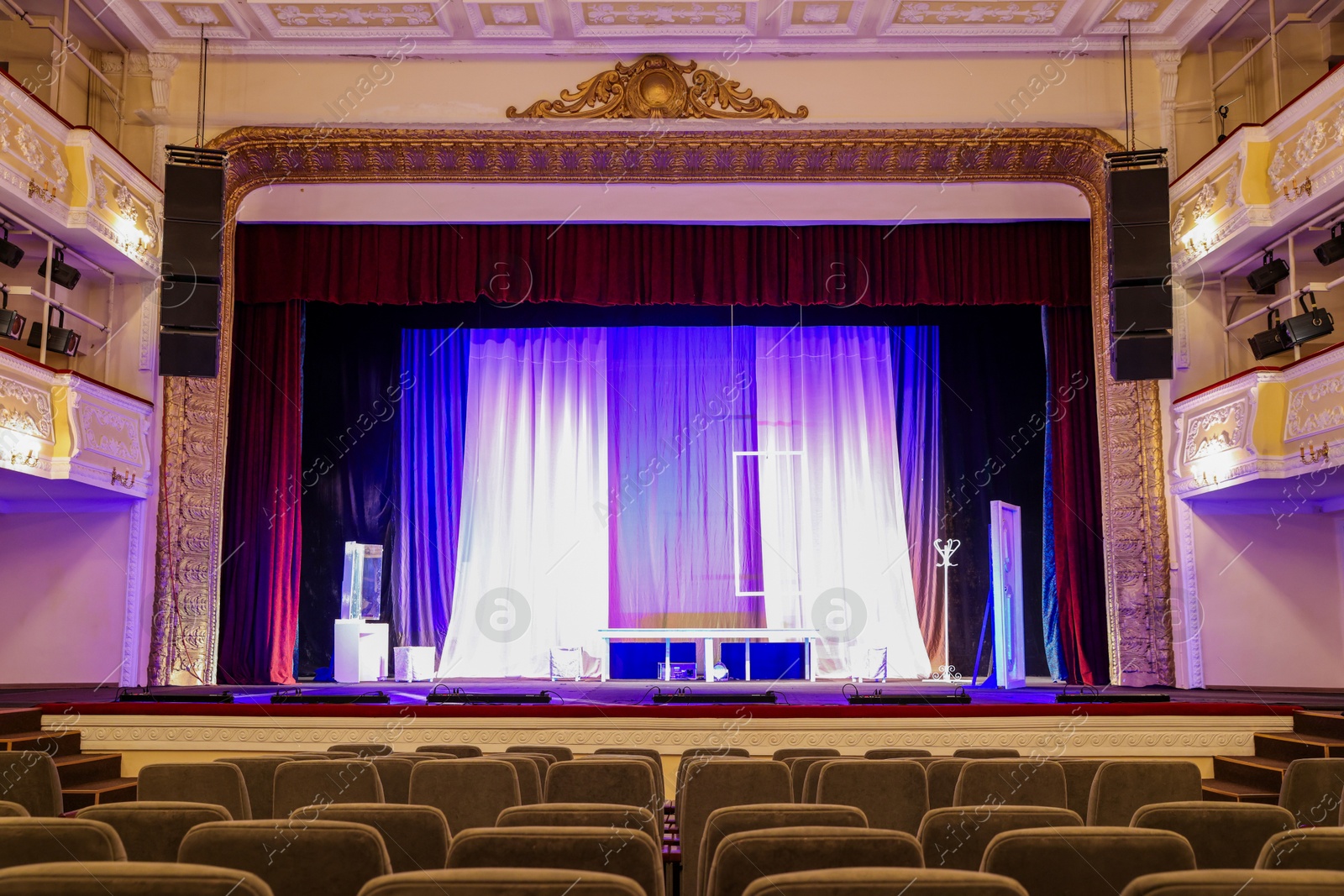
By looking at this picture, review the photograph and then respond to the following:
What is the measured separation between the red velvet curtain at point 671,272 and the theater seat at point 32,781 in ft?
23.7

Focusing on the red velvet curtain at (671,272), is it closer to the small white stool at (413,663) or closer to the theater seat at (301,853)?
the small white stool at (413,663)

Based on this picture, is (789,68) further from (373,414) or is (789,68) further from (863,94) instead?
(373,414)

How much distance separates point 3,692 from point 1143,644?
937cm

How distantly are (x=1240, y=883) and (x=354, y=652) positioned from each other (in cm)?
1005

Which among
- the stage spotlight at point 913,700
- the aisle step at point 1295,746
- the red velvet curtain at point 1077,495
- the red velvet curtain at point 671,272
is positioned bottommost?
the aisle step at point 1295,746

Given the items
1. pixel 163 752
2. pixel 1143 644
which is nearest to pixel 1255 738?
pixel 1143 644

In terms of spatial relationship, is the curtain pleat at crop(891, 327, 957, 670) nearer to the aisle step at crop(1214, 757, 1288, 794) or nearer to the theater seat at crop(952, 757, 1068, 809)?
the aisle step at crop(1214, 757, 1288, 794)

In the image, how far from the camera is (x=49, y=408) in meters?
8.45

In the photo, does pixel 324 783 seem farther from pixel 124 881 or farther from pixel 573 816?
pixel 124 881

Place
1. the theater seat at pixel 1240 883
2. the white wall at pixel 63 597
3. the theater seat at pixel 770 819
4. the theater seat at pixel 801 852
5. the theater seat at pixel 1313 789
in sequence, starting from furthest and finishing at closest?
the white wall at pixel 63 597 → the theater seat at pixel 1313 789 → the theater seat at pixel 770 819 → the theater seat at pixel 801 852 → the theater seat at pixel 1240 883

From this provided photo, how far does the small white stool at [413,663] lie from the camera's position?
1155 centimetres

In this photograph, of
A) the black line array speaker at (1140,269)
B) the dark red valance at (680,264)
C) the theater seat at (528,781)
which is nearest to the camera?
the theater seat at (528,781)

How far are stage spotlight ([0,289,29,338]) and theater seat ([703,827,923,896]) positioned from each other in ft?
26.5

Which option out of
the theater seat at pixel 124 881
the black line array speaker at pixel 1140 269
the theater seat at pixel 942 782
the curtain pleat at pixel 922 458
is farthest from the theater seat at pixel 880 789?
the curtain pleat at pixel 922 458
